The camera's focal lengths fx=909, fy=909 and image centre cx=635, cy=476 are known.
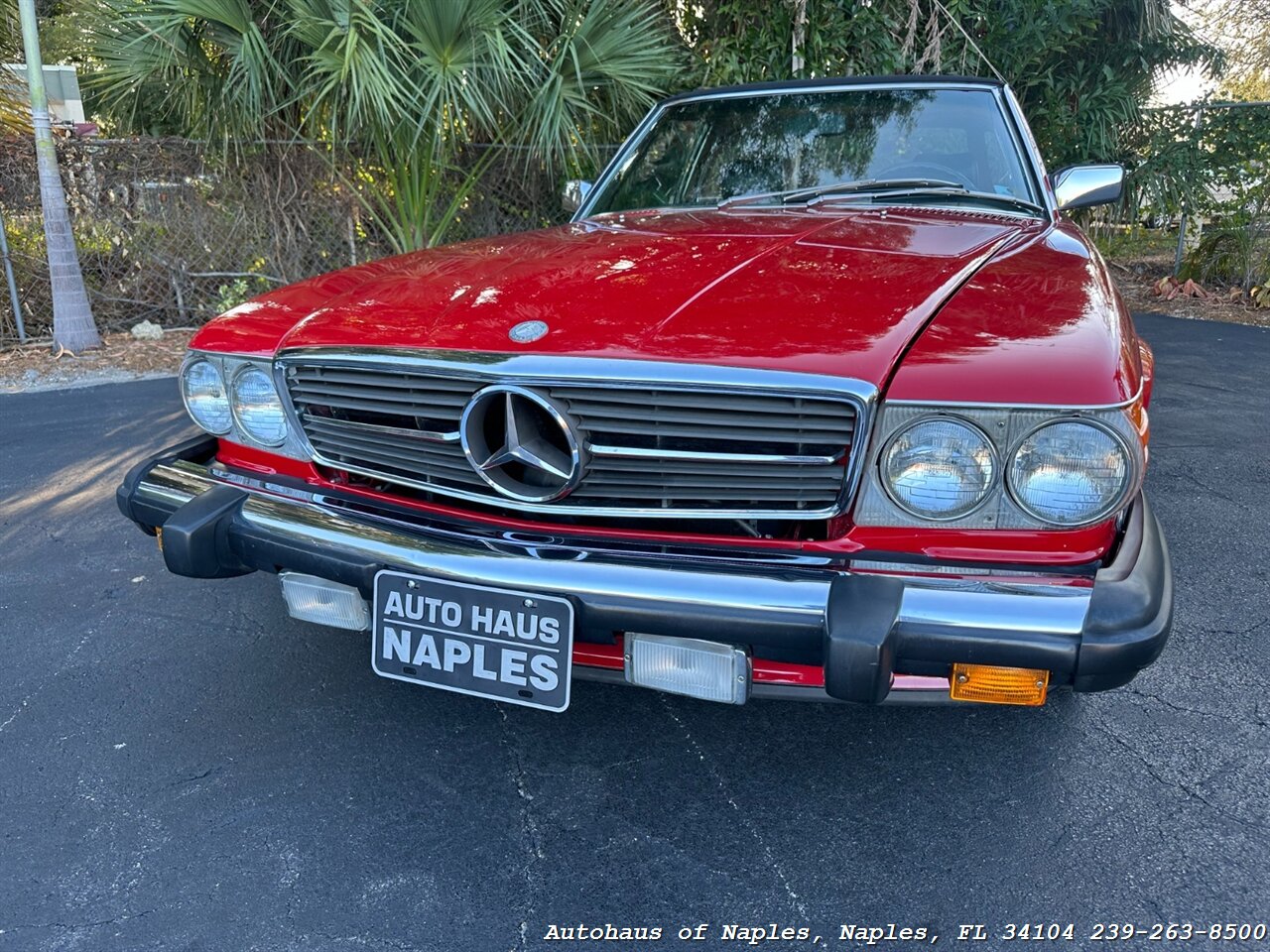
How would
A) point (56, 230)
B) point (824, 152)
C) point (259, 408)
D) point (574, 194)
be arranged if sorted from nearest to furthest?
1. point (259, 408)
2. point (824, 152)
3. point (574, 194)
4. point (56, 230)

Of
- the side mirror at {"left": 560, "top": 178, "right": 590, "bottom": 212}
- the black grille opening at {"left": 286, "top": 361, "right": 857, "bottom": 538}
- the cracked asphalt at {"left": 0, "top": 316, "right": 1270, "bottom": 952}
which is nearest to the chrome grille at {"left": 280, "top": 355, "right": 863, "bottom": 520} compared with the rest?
the black grille opening at {"left": 286, "top": 361, "right": 857, "bottom": 538}

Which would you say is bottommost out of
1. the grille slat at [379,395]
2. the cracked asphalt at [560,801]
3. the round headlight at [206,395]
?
the cracked asphalt at [560,801]

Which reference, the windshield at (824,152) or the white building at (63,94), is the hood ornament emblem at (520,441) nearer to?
the windshield at (824,152)

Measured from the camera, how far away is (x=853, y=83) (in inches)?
120

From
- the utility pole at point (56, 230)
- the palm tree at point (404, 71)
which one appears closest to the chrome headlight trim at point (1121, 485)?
the palm tree at point (404, 71)

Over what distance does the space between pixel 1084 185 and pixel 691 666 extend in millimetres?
2206

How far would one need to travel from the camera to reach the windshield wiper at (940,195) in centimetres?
256

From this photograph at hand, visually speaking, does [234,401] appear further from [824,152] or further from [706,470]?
[824,152]

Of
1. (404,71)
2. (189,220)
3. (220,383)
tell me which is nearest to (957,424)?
(220,383)

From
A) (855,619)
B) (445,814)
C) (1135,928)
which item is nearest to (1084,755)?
(1135,928)

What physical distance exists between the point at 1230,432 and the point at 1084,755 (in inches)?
132

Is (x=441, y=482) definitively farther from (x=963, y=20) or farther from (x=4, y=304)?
(x=963, y=20)

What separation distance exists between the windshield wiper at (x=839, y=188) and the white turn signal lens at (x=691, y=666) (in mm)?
1568

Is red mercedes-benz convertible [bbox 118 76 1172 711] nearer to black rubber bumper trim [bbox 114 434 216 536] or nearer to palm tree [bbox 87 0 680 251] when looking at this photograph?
black rubber bumper trim [bbox 114 434 216 536]
